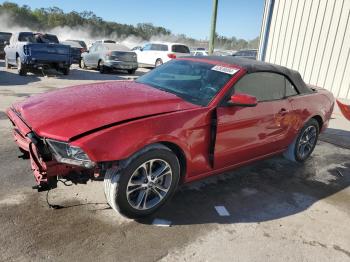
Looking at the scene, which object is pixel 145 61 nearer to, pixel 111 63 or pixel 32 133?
pixel 111 63

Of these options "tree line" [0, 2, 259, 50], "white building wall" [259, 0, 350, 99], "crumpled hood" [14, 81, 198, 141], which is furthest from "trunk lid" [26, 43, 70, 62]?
"tree line" [0, 2, 259, 50]

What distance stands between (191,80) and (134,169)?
1.56 m

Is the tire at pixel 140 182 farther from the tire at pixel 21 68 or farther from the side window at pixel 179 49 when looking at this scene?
the side window at pixel 179 49

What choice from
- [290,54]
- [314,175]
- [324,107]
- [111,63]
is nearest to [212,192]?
[314,175]

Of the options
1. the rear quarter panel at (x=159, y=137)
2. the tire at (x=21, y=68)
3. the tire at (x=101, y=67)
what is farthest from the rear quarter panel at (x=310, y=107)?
the tire at (x=101, y=67)

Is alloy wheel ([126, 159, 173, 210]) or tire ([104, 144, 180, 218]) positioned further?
alloy wheel ([126, 159, 173, 210])

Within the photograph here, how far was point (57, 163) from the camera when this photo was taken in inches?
117

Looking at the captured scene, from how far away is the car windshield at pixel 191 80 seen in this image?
12.7 ft

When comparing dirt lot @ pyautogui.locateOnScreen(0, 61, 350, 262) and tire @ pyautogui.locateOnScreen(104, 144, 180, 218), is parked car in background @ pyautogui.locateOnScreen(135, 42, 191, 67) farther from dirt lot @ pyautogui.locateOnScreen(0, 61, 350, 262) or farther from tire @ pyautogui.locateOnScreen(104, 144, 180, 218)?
tire @ pyautogui.locateOnScreen(104, 144, 180, 218)

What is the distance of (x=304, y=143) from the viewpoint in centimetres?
541

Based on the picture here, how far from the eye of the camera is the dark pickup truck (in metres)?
12.4

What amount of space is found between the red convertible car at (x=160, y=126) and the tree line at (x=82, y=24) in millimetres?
59104

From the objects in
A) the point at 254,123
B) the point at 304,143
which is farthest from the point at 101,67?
the point at 254,123

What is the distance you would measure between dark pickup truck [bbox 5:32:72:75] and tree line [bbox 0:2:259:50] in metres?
51.9
